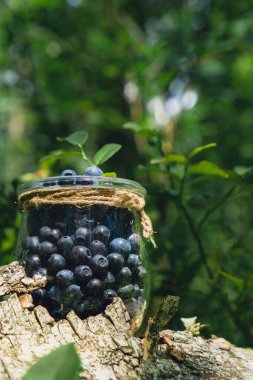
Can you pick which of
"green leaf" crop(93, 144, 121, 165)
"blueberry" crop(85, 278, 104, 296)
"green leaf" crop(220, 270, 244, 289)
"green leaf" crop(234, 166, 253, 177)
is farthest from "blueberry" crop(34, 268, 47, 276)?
"green leaf" crop(234, 166, 253, 177)

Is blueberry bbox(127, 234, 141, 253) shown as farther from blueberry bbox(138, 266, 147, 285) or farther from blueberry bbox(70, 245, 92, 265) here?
blueberry bbox(70, 245, 92, 265)

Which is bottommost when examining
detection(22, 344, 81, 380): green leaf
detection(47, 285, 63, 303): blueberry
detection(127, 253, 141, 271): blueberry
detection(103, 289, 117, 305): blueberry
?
detection(22, 344, 81, 380): green leaf

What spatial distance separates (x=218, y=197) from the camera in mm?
2029

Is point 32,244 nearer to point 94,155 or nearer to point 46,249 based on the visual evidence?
point 46,249

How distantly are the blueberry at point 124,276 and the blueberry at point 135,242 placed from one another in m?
0.07

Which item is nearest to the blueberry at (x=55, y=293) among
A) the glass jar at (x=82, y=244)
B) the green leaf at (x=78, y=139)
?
the glass jar at (x=82, y=244)

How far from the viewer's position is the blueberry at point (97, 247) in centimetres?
127

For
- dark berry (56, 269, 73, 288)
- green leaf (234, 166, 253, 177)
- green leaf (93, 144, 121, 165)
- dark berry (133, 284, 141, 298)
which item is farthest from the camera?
green leaf (234, 166, 253, 177)

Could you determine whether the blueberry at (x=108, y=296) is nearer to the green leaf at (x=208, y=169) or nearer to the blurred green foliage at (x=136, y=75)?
the green leaf at (x=208, y=169)

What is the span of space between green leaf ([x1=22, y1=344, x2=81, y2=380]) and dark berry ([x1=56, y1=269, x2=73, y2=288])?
1.42 feet

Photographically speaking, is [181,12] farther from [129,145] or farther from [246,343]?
[246,343]

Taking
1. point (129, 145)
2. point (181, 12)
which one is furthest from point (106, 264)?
point (181, 12)

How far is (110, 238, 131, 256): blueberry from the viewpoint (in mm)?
1293

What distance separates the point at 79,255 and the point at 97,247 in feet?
0.17
